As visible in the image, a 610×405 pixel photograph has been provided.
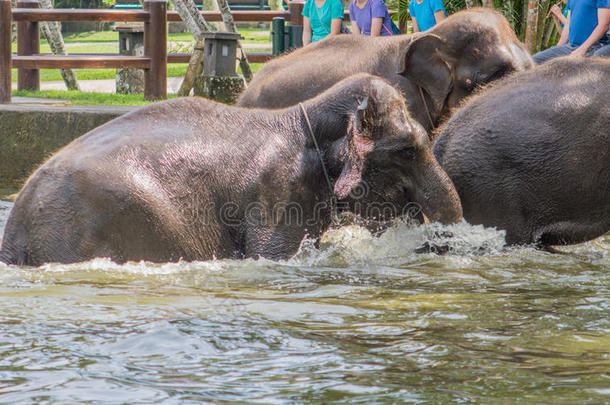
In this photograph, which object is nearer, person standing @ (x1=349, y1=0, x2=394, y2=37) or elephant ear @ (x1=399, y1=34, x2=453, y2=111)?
elephant ear @ (x1=399, y1=34, x2=453, y2=111)

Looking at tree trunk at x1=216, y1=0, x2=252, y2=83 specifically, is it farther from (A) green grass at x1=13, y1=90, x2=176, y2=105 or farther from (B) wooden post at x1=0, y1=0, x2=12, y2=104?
(B) wooden post at x1=0, y1=0, x2=12, y2=104

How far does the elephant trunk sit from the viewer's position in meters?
5.55

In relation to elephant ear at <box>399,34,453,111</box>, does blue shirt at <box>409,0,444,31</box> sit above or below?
above

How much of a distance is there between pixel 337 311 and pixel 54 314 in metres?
1.28

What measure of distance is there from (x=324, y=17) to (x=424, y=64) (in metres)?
2.72

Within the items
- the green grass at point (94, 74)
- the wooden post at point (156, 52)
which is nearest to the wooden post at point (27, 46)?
the wooden post at point (156, 52)

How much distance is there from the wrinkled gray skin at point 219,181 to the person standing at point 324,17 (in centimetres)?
454

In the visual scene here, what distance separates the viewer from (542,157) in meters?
5.96

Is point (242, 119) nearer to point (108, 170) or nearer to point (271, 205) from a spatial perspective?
point (271, 205)

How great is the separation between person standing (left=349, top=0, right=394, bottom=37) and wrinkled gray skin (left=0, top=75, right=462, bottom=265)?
424cm

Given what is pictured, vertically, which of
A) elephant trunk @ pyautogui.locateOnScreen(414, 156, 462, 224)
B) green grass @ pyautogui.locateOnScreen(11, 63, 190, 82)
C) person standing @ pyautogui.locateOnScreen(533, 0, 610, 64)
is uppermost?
person standing @ pyautogui.locateOnScreen(533, 0, 610, 64)

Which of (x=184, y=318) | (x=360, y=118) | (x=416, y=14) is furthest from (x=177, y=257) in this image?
(x=416, y=14)

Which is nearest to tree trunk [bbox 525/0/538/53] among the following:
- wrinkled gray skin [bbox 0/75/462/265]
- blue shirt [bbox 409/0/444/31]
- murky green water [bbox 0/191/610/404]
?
blue shirt [bbox 409/0/444/31]

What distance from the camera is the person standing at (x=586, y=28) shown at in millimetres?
7840
